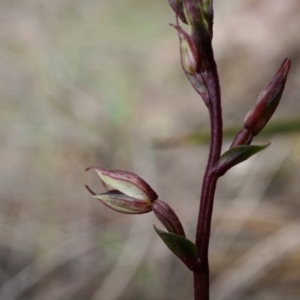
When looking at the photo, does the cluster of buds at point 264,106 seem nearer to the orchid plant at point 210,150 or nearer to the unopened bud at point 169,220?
the orchid plant at point 210,150

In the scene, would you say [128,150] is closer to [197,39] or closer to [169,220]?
[169,220]

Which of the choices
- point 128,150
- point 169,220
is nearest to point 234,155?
point 169,220

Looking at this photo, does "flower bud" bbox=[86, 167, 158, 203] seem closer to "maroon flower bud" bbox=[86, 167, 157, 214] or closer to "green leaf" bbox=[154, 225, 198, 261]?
"maroon flower bud" bbox=[86, 167, 157, 214]

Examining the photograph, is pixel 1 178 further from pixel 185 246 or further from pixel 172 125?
pixel 185 246

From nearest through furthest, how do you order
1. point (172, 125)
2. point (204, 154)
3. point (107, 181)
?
point (107, 181)
point (204, 154)
point (172, 125)

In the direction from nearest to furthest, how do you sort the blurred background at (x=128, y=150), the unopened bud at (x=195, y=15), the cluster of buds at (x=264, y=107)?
the unopened bud at (x=195, y=15) < the cluster of buds at (x=264, y=107) < the blurred background at (x=128, y=150)

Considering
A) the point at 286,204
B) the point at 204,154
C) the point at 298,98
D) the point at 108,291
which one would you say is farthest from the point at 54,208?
the point at 298,98

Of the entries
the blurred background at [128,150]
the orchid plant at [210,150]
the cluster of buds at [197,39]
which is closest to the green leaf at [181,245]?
the orchid plant at [210,150]
